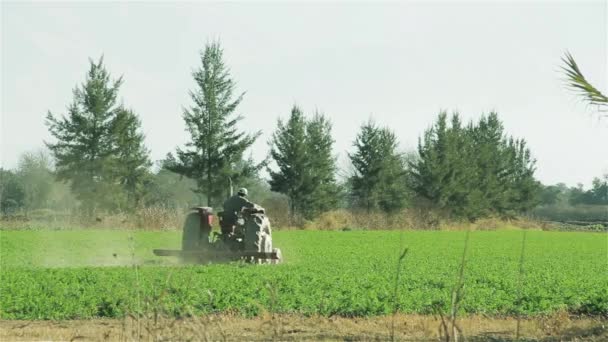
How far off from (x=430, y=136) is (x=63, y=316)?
5879 cm

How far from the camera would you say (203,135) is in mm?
50531

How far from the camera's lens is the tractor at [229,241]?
60.1 ft

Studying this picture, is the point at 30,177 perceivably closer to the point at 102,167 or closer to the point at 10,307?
the point at 102,167

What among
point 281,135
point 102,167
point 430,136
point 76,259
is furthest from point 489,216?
point 76,259

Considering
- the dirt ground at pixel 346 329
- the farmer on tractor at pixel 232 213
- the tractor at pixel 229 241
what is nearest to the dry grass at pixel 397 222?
the farmer on tractor at pixel 232 213

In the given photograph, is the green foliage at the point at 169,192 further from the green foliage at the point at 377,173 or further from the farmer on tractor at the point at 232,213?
the farmer on tractor at the point at 232,213

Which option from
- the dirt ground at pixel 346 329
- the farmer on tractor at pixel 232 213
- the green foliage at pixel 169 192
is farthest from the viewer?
the green foliage at pixel 169 192

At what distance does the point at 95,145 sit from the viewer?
48.1 meters

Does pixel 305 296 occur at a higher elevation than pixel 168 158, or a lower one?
lower

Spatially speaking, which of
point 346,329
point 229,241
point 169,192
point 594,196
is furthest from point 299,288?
point 594,196

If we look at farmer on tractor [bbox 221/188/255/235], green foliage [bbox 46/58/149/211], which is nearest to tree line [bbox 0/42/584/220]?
green foliage [bbox 46/58/149/211]

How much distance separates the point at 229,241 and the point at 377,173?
4115 cm

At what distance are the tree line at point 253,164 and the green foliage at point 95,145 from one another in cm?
6

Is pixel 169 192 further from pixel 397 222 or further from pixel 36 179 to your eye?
pixel 397 222
